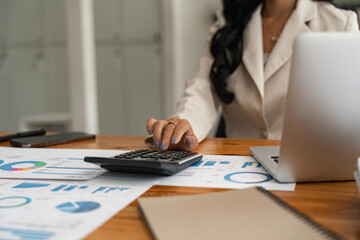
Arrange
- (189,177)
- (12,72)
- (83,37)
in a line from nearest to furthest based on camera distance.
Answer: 1. (189,177)
2. (83,37)
3. (12,72)

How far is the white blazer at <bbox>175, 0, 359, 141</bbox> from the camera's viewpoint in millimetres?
1459

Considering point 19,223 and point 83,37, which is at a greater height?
point 83,37

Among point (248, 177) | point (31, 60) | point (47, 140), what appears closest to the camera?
point (248, 177)

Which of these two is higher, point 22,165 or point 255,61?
point 255,61

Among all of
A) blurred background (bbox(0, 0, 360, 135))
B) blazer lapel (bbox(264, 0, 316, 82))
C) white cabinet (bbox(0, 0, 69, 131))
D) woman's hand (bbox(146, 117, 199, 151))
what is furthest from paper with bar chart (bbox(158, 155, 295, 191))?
white cabinet (bbox(0, 0, 69, 131))

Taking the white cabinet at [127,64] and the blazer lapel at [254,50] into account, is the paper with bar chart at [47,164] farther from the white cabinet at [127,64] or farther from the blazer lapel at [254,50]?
the white cabinet at [127,64]

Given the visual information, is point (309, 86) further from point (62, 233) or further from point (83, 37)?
point (83, 37)

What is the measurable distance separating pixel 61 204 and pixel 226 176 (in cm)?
28

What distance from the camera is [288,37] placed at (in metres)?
1.48

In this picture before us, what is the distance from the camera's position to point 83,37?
3.06 m

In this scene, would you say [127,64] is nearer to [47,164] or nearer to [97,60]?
[97,60]

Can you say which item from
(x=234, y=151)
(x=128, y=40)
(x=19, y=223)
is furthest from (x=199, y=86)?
(x=128, y=40)

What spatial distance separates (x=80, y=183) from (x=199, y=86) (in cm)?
86

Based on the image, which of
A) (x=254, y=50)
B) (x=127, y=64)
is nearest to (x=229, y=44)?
(x=254, y=50)
